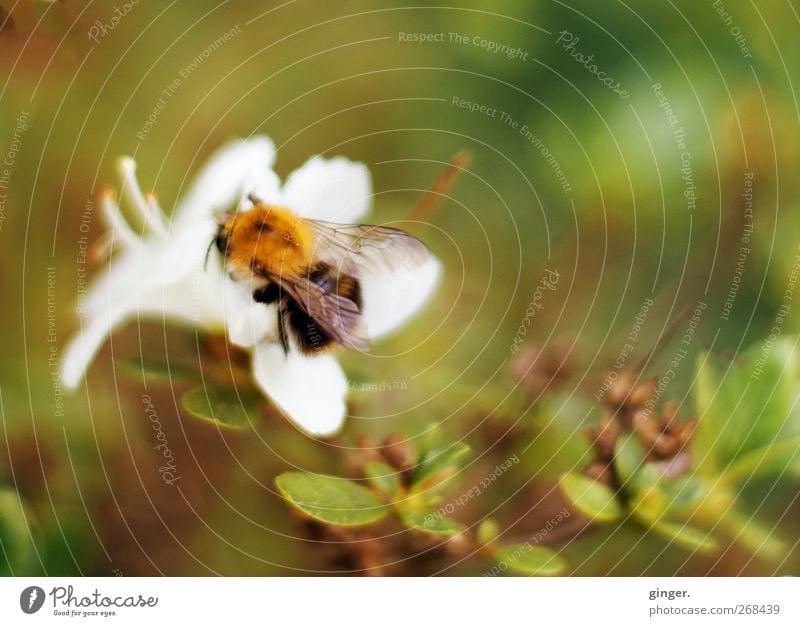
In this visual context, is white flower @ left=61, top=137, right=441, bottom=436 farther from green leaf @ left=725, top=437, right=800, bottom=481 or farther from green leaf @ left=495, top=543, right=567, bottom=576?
green leaf @ left=725, top=437, right=800, bottom=481

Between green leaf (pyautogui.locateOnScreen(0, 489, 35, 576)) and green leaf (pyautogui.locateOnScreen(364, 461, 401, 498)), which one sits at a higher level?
green leaf (pyautogui.locateOnScreen(364, 461, 401, 498))

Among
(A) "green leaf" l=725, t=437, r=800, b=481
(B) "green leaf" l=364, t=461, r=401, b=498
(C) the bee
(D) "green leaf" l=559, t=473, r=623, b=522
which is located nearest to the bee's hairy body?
(C) the bee

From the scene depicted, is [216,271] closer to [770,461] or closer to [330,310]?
[330,310]

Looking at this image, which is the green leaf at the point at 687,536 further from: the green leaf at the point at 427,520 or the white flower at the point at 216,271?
the white flower at the point at 216,271

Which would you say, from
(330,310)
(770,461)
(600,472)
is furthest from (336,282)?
(770,461)

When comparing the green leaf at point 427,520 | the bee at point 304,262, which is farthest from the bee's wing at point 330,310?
the green leaf at point 427,520
